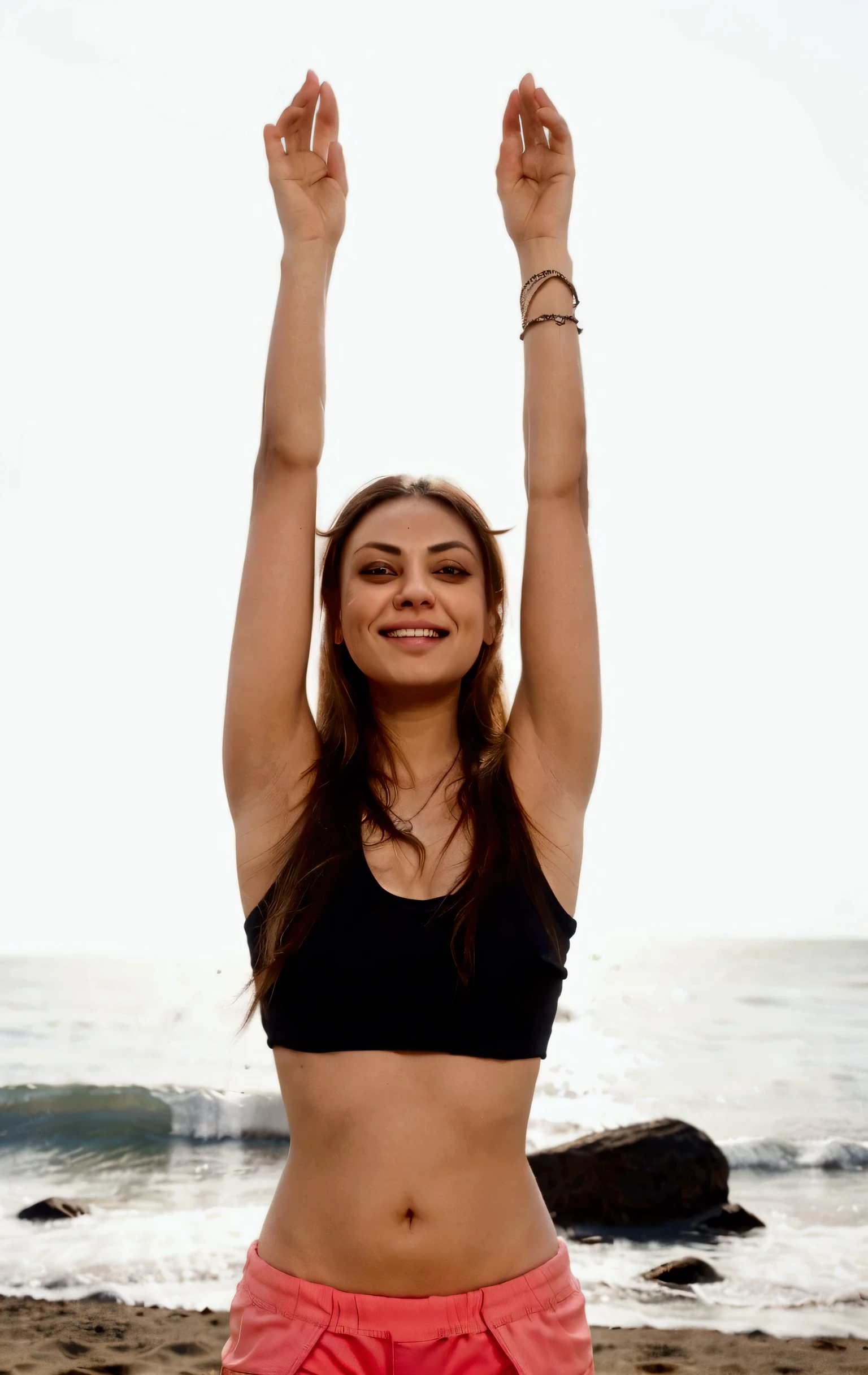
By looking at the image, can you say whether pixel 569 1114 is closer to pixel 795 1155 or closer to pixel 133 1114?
pixel 795 1155

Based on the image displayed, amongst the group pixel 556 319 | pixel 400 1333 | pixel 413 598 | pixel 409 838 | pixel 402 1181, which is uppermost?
pixel 556 319

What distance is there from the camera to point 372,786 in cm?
193

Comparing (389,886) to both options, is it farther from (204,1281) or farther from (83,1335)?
(204,1281)

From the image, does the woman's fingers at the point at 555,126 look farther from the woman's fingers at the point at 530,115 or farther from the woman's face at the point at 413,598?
the woman's face at the point at 413,598

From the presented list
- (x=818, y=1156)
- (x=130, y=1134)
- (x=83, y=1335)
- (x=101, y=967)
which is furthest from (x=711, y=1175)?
(x=101, y=967)

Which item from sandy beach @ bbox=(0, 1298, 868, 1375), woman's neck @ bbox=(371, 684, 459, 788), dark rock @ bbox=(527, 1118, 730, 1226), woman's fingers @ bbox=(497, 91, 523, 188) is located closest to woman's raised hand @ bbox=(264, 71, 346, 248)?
woman's fingers @ bbox=(497, 91, 523, 188)

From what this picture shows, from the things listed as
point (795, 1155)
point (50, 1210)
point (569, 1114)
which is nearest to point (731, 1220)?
point (795, 1155)

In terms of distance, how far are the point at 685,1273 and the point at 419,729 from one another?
187 inches

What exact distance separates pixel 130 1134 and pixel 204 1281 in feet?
10.4

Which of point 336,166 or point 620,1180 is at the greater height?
point 336,166

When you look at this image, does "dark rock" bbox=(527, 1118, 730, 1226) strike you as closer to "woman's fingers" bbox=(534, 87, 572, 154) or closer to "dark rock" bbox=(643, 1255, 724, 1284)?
"dark rock" bbox=(643, 1255, 724, 1284)

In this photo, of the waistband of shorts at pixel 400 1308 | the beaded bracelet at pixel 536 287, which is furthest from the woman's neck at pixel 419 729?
the waistband of shorts at pixel 400 1308

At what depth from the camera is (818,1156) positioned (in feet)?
27.2

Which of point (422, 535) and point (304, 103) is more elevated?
point (304, 103)
